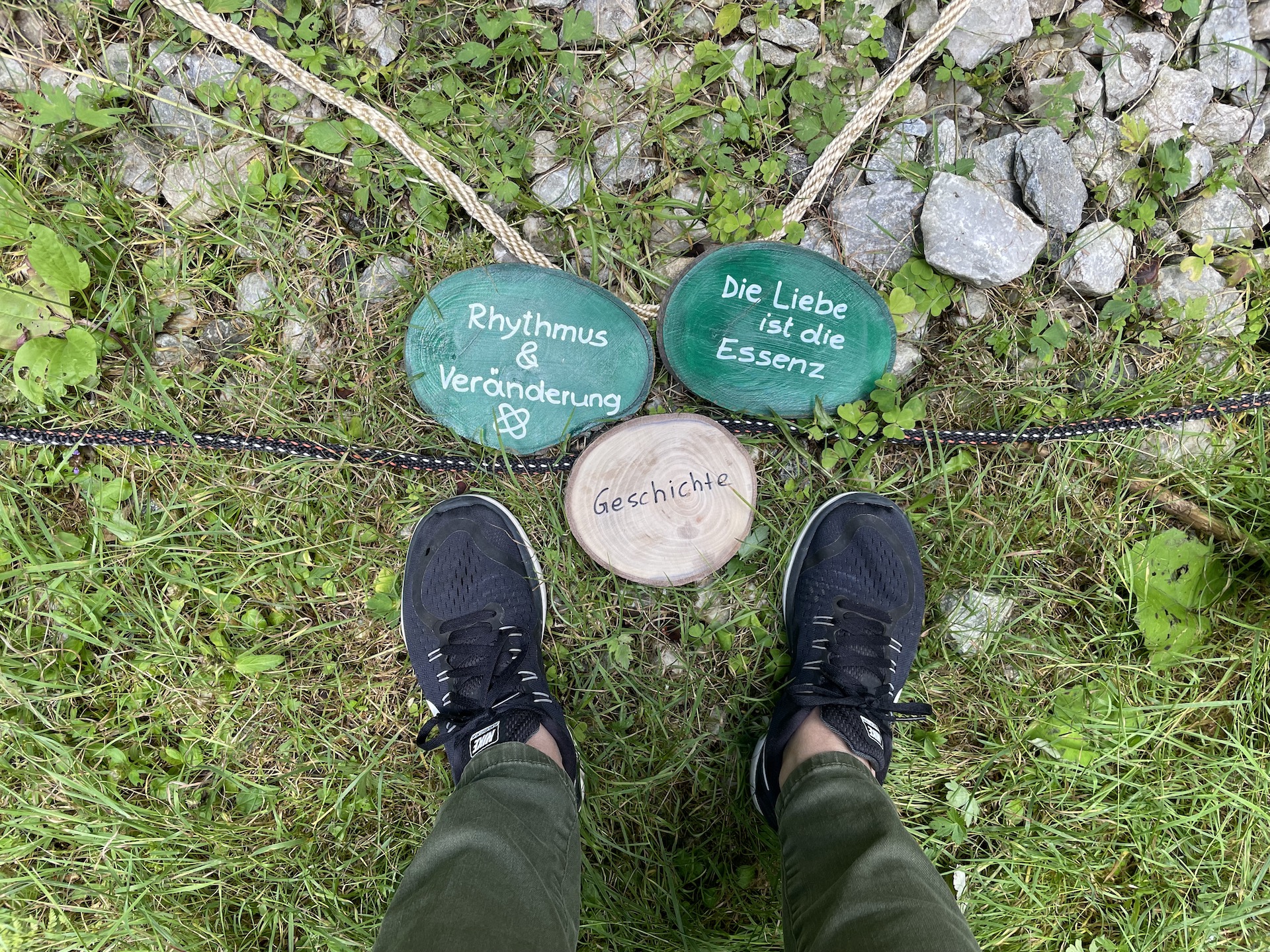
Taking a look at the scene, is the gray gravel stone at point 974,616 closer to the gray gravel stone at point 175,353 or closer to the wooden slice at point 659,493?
the wooden slice at point 659,493

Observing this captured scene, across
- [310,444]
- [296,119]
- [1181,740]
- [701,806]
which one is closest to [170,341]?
[310,444]

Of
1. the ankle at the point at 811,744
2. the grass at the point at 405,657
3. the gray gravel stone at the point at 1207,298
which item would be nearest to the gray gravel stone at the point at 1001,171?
the grass at the point at 405,657

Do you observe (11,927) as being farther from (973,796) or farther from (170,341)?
(973,796)

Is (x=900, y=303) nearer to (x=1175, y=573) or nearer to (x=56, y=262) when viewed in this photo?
(x=1175, y=573)

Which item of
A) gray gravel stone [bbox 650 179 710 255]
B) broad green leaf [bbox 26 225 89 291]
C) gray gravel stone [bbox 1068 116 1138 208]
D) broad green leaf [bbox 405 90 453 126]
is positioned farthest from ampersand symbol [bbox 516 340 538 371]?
gray gravel stone [bbox 1068 116 1138 208]

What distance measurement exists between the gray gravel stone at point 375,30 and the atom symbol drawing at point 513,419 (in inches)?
41.9

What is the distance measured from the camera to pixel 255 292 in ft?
6.84

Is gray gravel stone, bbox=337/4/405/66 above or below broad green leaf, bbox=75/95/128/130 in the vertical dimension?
above

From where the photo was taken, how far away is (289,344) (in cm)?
209

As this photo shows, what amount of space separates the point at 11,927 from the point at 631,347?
256cm

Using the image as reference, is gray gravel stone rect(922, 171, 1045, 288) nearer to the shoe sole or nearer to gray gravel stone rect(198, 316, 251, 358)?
the shoe sole

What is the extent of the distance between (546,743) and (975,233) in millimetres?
1915

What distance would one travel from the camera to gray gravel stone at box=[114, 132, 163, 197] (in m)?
2.05

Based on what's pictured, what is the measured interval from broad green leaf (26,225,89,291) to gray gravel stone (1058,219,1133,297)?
9.42ft
